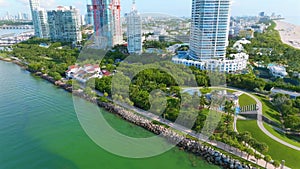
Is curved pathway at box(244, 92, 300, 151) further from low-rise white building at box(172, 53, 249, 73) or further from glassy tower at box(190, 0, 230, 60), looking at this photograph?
glassy tower at box(190, 0, 230, 60)

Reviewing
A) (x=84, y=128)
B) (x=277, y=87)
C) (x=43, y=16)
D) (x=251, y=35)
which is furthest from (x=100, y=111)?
(x=251, y=35)

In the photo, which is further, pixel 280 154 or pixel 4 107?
pixel 4 107

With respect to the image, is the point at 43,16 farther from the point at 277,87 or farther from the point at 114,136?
the point at 277,87

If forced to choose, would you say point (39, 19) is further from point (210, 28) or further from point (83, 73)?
point (210, 28)

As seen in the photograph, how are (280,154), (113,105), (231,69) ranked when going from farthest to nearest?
(231,69) → (113,105) → (280,154)

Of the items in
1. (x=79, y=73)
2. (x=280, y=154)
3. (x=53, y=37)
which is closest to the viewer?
(x=280, y=154)

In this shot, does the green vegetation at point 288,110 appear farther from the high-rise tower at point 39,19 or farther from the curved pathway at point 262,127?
the high-rise tower at point 39,19
